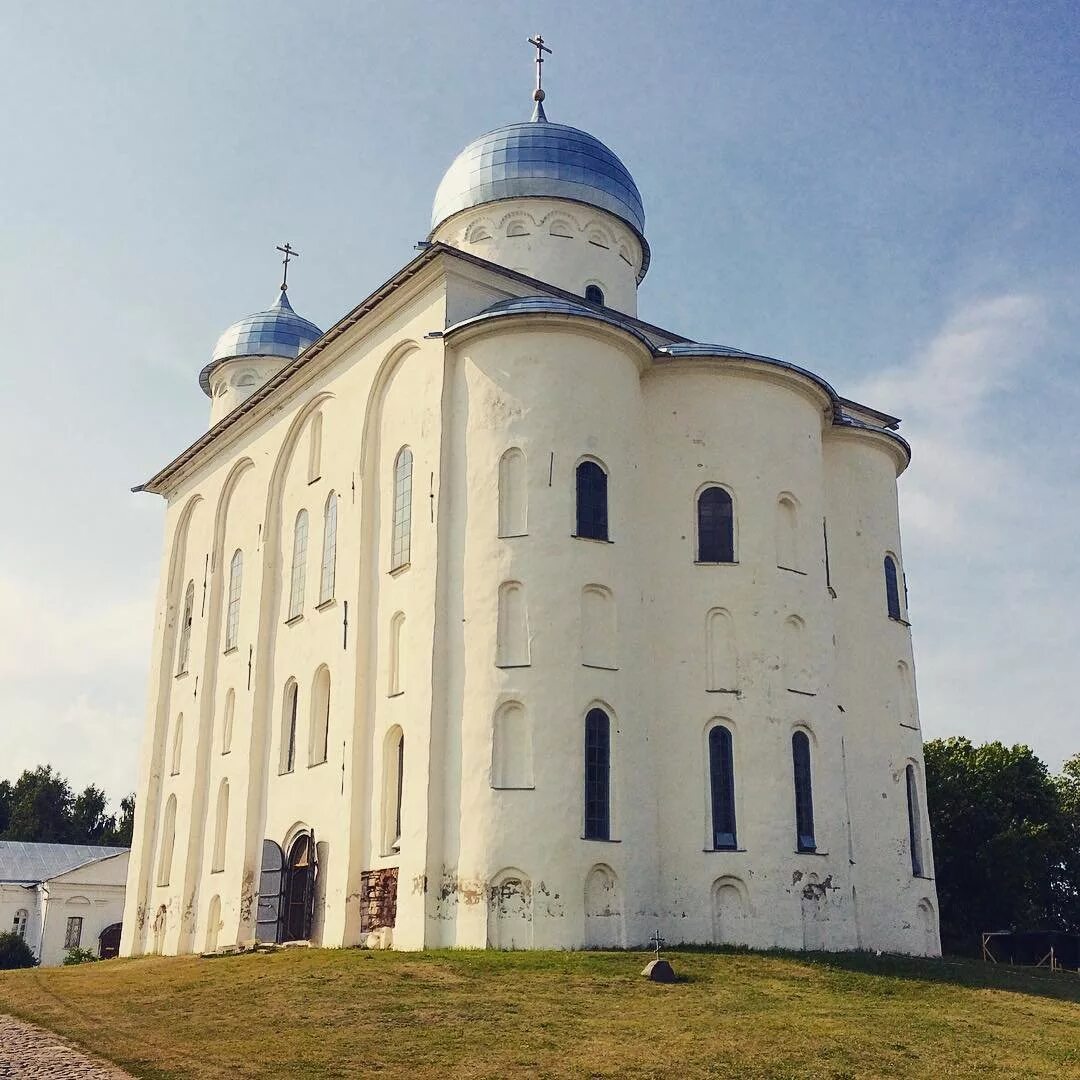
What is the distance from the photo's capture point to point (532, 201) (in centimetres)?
2892

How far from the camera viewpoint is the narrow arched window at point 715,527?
22.9 metres

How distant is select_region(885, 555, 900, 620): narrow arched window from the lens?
26125 mm

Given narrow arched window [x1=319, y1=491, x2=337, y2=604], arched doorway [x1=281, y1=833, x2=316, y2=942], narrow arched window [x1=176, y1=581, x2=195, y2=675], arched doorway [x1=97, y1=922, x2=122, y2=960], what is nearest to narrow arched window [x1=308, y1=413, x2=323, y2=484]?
narrow arched window [x1=319, y1=491, x2=337, y2=604]

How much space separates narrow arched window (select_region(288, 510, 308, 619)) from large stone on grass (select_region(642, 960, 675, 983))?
41.7ft

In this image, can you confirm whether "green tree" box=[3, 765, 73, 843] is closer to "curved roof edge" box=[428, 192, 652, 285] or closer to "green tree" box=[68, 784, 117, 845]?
"green tree" box=[68, 784, 117, 845]

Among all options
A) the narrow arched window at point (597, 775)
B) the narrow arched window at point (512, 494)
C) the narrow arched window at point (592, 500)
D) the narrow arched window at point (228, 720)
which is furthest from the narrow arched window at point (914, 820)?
the narrow arched window at point (228, 720)

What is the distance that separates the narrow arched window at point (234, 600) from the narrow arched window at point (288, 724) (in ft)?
11.7

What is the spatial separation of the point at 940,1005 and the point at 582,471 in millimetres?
10328

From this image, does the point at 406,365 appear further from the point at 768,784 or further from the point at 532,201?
the point at 768,784

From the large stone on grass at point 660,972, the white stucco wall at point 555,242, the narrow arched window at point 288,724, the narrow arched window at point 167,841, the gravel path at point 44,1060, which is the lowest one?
the gravel path at point 44,1060

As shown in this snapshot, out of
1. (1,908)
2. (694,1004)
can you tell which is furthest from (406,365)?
(1,908)

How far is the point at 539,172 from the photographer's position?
2898 cm

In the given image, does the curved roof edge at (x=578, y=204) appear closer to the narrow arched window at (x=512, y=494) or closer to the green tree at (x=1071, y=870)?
the narrow arched window at (x=512, y=494)

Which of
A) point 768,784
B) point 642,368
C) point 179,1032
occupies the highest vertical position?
point 642,368
